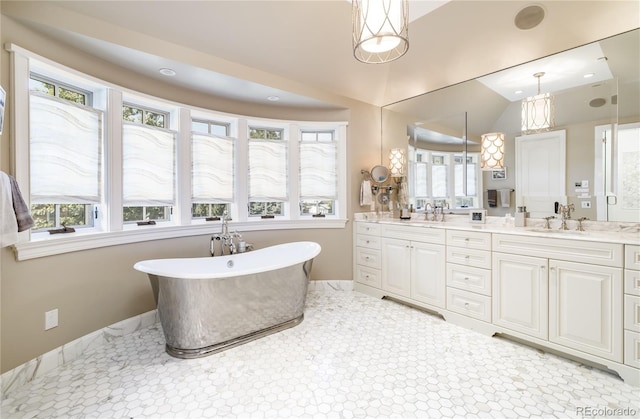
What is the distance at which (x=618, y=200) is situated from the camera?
216cm

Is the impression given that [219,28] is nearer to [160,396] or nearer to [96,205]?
[96,205]

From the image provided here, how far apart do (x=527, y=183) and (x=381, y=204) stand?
1.65m

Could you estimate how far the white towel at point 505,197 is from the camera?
8.94 ft

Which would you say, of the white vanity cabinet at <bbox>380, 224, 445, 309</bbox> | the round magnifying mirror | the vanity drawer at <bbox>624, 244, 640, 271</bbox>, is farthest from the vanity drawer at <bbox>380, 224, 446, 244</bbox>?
the vanity drawer at <bbox>624, 244, 640, 271</bbox>

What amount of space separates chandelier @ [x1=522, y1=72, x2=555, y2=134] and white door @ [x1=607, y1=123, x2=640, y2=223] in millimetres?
463

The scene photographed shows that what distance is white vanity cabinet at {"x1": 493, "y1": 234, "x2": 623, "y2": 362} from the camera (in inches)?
72.0

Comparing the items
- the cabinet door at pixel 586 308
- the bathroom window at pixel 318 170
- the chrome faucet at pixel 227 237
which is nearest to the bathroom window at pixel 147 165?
the chrome faucet at pixel 227 237

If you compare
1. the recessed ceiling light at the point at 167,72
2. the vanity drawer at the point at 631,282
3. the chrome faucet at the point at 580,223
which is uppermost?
the recessed ceiling light at the point at 167,72

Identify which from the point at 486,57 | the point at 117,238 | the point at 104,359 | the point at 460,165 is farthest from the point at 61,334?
the point at 486,57

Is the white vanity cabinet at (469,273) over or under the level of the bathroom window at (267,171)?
under

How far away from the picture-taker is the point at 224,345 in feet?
7.30

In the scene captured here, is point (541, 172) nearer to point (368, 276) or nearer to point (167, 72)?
point (368, 276)

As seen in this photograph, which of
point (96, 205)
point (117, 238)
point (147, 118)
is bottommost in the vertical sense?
point (117, 238)

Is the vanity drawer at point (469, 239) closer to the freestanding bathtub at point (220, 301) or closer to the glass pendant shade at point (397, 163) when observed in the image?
the glass pendant shade at point (397, 163)
